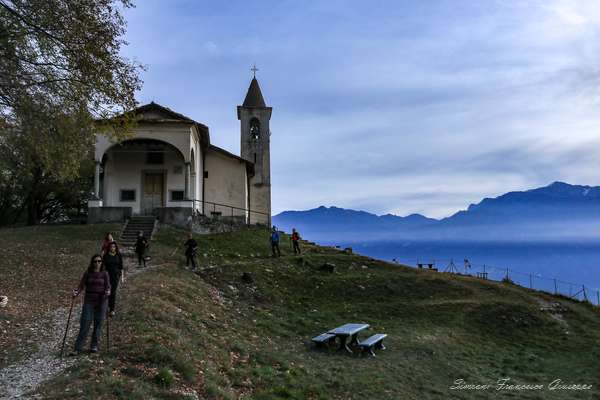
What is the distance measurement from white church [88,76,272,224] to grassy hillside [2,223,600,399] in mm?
4646

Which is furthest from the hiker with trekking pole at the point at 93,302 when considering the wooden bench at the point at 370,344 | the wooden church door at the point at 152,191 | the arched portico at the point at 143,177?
the wooden church door at the point at 152,191

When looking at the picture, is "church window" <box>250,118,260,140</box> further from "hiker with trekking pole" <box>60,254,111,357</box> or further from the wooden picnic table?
"hiker with trekking pole" <box>60,254,111,357</box>

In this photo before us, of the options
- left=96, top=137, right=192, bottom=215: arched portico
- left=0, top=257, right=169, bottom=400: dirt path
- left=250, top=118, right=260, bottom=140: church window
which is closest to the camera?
left=0, top=257, right=169, bottom=400: dirt path

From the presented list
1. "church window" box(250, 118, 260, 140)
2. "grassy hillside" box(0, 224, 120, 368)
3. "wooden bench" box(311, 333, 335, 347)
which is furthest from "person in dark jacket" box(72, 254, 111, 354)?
"church window" box(250, 118, 260, 140)

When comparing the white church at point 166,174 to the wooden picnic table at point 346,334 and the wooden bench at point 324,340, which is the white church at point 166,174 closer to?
the wooden bench at point 324,340

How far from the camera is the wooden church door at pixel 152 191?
32.5 metres

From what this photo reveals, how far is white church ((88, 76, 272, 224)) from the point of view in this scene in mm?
29438

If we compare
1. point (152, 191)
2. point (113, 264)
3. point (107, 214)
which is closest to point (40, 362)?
point (113, 264)

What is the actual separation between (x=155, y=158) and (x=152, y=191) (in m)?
2.25

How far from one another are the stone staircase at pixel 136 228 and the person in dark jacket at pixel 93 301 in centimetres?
1594

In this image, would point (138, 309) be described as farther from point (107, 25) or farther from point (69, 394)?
point (107, 25)

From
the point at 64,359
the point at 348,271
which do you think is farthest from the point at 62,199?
the point at 64,359

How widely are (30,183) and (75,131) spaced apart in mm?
24502

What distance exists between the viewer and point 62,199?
4172cm
